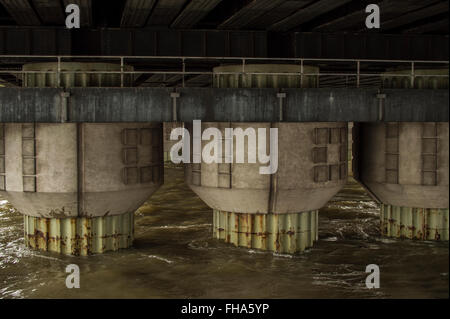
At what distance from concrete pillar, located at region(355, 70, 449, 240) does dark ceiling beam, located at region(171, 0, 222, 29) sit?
8.64 m

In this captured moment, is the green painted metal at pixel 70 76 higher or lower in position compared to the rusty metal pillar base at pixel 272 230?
higher

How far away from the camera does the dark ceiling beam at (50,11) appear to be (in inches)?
653

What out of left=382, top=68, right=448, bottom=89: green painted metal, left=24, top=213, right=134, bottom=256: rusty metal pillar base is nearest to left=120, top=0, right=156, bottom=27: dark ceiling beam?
left=24, top=213, right=134, bottom=256: rusty metal pillar base

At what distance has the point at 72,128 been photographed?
56.6 feet

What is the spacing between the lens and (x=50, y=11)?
57.6 feet

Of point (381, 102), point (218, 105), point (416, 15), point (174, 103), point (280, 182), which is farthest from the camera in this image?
point (416, 15)

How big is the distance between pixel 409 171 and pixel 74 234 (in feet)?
45.1

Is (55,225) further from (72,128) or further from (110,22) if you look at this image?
(110,22)

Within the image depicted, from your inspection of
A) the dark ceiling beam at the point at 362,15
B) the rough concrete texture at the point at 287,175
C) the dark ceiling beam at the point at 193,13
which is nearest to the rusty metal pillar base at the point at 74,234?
the rough concrete texture at the point at 287,175

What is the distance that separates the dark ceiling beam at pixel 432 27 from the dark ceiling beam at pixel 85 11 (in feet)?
45.3

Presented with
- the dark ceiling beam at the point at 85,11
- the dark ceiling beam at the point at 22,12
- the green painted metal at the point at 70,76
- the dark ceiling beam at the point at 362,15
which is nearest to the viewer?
the dark ceiling beam at the point at 22,12

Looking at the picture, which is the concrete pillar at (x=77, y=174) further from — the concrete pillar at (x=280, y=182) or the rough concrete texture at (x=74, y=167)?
the concrete pillar at (x=280, y=182)

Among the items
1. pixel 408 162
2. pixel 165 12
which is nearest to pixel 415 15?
pixel 408 162

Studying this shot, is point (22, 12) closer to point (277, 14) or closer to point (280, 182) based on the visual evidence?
point (277, 14)
